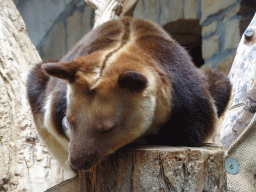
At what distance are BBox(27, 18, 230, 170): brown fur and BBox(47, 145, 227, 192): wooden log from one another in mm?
134

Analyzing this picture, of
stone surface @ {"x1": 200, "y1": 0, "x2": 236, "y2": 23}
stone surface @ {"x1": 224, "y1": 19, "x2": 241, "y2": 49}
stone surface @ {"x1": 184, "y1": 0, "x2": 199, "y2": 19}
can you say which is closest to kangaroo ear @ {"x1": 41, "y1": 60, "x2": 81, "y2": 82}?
stone surface @ {"x1": 224, "y1": 19, "x2": 241, "y2": 49}

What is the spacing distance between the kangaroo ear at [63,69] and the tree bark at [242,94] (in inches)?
76.1

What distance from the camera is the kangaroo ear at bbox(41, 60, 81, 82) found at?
180cm

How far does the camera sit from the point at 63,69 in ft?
5.94

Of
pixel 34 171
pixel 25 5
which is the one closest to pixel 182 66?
pixel 34 171

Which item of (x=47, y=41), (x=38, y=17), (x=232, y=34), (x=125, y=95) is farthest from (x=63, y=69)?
(x=38, y=17)

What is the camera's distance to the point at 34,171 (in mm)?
3230

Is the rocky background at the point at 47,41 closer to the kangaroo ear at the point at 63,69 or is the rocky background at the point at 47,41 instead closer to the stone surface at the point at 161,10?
the stone surface at the point at 161,10

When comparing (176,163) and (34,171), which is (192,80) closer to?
(176,163)

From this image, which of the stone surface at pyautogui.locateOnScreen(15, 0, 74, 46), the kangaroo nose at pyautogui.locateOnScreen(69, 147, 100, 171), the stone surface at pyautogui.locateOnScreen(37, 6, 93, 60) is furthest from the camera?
the stone surface at pyautogui.locateOnScreen(15, 0, 74, 46)

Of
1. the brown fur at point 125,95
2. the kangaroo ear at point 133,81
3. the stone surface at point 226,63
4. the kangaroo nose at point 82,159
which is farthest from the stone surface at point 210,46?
the kangaroo nose at point 82,159

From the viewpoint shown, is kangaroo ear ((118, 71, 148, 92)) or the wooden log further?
the wooden log

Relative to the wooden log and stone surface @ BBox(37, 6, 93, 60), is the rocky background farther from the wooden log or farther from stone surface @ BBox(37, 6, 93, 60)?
the wooden log

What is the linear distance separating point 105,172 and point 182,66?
0.93 meters
